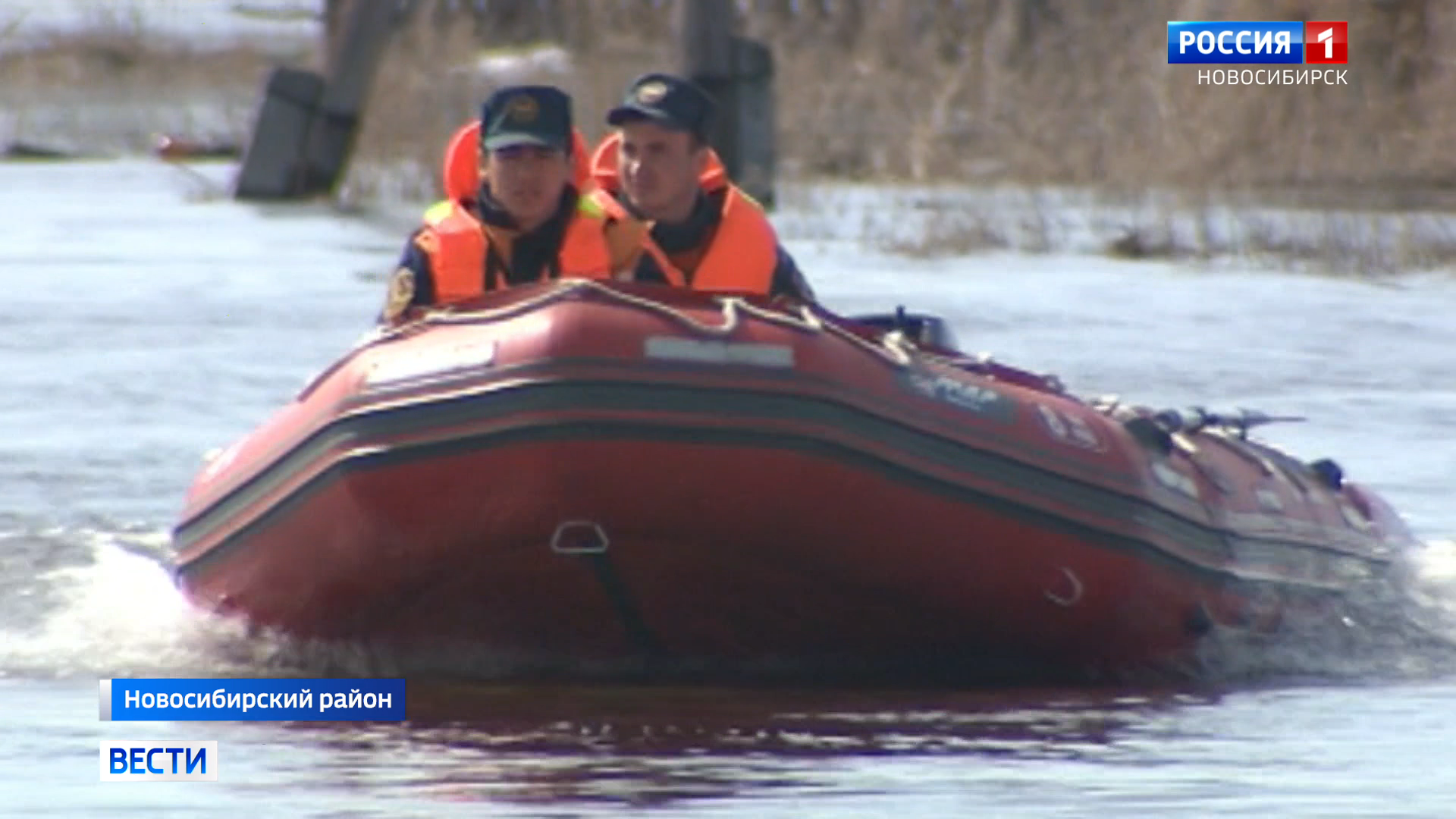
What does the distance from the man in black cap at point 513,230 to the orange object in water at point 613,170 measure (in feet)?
0.87

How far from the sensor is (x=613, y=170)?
922 cm

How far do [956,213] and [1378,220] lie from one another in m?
2.10

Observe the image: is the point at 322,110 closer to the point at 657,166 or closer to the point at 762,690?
the point at 657,166

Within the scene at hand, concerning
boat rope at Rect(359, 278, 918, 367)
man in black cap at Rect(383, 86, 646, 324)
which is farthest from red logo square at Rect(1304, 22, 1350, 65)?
boat rope at Rect(359, 278, 918, 367)

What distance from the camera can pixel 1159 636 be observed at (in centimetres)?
884

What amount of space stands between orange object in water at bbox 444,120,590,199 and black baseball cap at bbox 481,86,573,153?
0.82 ft

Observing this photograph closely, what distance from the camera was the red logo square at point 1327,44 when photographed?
867 inches

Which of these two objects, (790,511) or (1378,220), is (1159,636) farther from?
(1378,220)

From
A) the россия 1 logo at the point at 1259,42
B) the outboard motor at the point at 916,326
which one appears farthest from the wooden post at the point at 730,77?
the outboard motor at the point at 916,326

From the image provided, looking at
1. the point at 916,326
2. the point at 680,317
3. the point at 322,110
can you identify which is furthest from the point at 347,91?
the point at 680,317

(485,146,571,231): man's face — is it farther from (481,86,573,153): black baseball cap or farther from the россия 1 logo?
the россия 1 logo

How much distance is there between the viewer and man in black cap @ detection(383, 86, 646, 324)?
8477 millimetres

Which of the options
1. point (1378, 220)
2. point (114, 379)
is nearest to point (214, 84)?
point (1378, 220)

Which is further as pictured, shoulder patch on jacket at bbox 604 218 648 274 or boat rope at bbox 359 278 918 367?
shoulder patch on jacket at bbox 604 218 648 274
